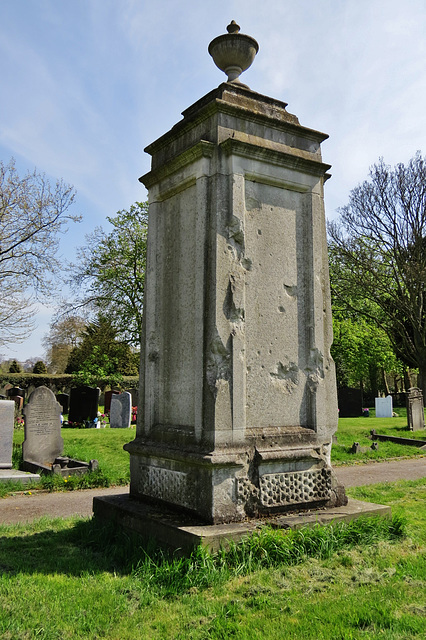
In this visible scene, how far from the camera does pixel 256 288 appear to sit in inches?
189

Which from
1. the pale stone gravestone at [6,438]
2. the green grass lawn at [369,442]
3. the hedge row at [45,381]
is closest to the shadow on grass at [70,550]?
the pale stone gravestone at [6,438]

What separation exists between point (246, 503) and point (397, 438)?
13.0 metres

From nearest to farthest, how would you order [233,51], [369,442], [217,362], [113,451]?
1. [217,362]
2. [233,51]
3. [113,451]
4. [369,442]

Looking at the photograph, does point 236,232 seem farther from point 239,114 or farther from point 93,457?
point 93,457

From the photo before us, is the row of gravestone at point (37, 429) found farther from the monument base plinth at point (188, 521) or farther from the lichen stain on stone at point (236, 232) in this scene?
the lichen stain on stone at point (236, 232)

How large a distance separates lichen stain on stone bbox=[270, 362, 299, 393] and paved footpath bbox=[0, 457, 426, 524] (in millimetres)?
3481

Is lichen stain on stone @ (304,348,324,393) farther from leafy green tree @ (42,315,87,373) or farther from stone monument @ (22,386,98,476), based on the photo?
leafy green tree @ (42,315,87,373)

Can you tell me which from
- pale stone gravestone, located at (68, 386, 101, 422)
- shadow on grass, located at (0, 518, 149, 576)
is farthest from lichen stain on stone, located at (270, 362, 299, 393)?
pale stone gravestone, located at (68, 386, 101, 422)

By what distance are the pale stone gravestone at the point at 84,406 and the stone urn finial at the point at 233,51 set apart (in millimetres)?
15997

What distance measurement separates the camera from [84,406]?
63.9 ft

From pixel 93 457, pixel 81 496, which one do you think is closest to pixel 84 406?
pixel 93 457

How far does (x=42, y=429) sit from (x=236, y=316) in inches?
324

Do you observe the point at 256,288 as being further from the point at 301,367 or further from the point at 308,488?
the point at 308,488

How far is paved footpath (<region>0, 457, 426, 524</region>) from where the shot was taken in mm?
7113
